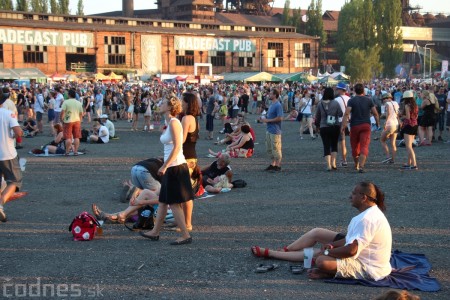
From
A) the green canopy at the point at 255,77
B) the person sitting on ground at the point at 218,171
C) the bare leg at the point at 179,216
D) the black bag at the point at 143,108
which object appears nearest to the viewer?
the bare leg at the point at 179,216

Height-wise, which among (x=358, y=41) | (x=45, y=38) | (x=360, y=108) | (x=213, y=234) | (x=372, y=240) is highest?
(x=358, y=41)

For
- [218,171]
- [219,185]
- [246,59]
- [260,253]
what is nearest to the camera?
[260,253]

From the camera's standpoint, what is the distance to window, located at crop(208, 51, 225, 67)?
73625 millimetres

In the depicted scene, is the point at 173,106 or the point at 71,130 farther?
the point at 71,130

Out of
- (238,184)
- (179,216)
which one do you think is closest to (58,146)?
(238,184)

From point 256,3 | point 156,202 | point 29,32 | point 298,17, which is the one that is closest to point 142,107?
point 156,202

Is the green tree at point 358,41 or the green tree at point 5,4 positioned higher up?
the green tree at point 5,4

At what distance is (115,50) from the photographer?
219ft

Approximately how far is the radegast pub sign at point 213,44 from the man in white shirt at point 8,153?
63217 mm

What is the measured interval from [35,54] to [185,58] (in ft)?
59.2

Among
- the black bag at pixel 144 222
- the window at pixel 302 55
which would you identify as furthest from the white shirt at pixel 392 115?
the window at pixel 302 55

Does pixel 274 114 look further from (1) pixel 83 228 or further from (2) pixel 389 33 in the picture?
(2) pixel 389 33

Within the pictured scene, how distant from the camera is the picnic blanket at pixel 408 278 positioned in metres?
5.38

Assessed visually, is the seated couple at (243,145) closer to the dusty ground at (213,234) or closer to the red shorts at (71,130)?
the dusty ground at (213,234)
